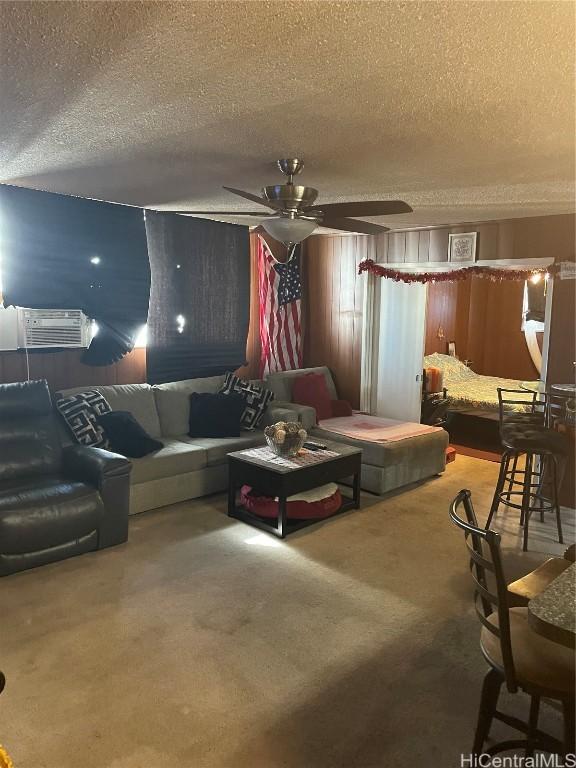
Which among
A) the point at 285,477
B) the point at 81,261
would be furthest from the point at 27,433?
the point at 285,477

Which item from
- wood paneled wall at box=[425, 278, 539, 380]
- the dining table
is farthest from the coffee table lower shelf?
wood paneled wall at box=[425, 278, 539, 380]

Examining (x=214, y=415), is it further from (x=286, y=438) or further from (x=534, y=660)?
(x=534, y=660)

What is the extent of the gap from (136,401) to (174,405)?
362 millimetres

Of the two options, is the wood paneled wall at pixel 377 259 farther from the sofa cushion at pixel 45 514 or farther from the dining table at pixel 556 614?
the dining table at pixel 556 614

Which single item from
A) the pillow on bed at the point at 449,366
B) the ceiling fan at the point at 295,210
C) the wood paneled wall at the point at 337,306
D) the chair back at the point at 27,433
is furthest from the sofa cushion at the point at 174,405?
the pillow on bed at the point at 449,366

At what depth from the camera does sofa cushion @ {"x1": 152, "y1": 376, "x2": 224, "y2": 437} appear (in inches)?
198

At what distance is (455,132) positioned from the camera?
243 cm

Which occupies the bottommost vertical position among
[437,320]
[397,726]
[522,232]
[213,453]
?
[397,726]

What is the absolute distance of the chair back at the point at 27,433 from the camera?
12.3 feet

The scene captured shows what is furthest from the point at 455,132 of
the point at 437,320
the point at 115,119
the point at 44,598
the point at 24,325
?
the point at 437,320

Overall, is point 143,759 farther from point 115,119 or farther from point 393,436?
point 393,436

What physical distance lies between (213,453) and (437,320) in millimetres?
5195

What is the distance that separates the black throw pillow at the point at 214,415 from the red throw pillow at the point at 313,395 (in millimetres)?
822

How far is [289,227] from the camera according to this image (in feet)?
10.1
